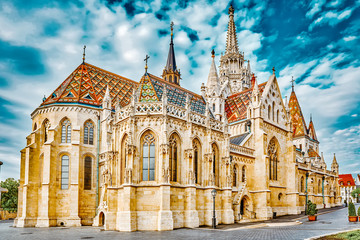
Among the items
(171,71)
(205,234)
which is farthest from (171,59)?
(205,234)

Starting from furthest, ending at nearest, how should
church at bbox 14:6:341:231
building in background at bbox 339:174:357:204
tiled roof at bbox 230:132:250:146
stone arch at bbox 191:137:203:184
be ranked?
building in background at bbox 339:174:357:204
tiled roof at bbox 230:132:250:146
stone arch at bbox 191:137:203:184
church at bbox 14:6:341:231

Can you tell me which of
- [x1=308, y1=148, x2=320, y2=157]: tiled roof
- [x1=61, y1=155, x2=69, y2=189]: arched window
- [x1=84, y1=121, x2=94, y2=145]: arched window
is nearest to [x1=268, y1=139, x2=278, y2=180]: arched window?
[x1=84, y1=121, x2=94, y2=145]: arched window

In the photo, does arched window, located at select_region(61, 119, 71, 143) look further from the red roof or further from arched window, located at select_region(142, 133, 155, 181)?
the red roof

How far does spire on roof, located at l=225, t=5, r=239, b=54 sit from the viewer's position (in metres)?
69.1

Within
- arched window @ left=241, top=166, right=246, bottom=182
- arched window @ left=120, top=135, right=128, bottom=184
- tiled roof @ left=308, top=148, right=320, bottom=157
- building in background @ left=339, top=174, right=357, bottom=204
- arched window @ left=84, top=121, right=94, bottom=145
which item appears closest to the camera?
arched window @ left=120, top=135, right=128, bottom=184

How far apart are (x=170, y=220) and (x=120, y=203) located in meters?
3.78

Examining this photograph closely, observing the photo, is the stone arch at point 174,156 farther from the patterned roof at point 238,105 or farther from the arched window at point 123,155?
the patterned roof at point 238,105

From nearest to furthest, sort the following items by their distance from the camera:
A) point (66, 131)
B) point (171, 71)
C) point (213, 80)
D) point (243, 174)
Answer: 1. point (66, 131)
2. point (243, 174)
3. point (213, 80)
4. point (171, 71)

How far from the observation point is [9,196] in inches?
2141

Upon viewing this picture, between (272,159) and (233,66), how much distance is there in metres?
36.3

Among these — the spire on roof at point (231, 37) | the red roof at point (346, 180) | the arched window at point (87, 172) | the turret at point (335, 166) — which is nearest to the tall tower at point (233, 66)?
the spire on roof at point (231, 37)

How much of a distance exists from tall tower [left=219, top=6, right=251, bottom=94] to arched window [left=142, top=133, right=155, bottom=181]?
44951 millimetres

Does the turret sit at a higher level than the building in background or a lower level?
higher

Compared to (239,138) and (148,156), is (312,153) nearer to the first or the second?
(239,138)
